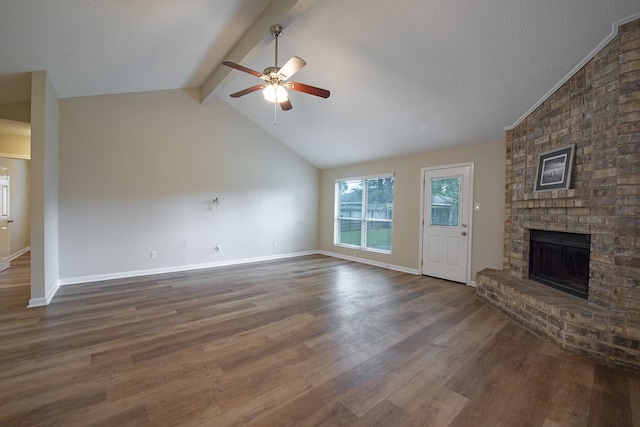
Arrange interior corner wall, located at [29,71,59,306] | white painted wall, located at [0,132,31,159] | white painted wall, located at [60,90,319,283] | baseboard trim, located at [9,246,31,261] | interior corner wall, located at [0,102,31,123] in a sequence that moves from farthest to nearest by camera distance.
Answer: baseboard trim, located at [9,246,31,261] → white painted wall, located at [0,132,31,159] → white painted wall, located at [60,90,319,283] → interior corner wall, located at [0,102,31,123] → interior corner wall, located at [29,71,59,306]

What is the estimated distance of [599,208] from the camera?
8.20 ft

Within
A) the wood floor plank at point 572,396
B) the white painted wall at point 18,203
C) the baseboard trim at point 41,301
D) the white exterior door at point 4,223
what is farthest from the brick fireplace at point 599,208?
the white painted wall at point 18,203

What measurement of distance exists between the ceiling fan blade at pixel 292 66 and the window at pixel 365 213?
3.57 m

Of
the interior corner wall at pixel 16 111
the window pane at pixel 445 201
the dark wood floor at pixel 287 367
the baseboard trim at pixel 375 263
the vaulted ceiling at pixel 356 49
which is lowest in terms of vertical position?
the dark wood floor at pixel 287 367

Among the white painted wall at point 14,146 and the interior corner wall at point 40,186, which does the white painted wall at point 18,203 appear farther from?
the interior corner wall at point 40,186

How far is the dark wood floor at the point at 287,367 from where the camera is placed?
65.1 inches

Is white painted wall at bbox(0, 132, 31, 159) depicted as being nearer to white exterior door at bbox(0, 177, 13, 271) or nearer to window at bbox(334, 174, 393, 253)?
white exterior door at bbox(0, 177, 13, 271)

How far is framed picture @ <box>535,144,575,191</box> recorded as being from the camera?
2.87 metres

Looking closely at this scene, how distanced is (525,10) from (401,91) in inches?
60.2

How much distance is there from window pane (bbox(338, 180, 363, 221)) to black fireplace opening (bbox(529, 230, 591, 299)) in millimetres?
3588

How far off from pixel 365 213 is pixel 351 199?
0.58 m

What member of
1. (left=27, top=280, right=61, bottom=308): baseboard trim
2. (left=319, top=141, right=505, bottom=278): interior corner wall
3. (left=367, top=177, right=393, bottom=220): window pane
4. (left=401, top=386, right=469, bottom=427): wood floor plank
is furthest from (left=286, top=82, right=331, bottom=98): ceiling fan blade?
(left=27, top=280, right=61, bottom=308): baseboard trim

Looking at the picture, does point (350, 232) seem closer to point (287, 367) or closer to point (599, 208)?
point (599, 208)

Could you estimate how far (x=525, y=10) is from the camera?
7.55ft
